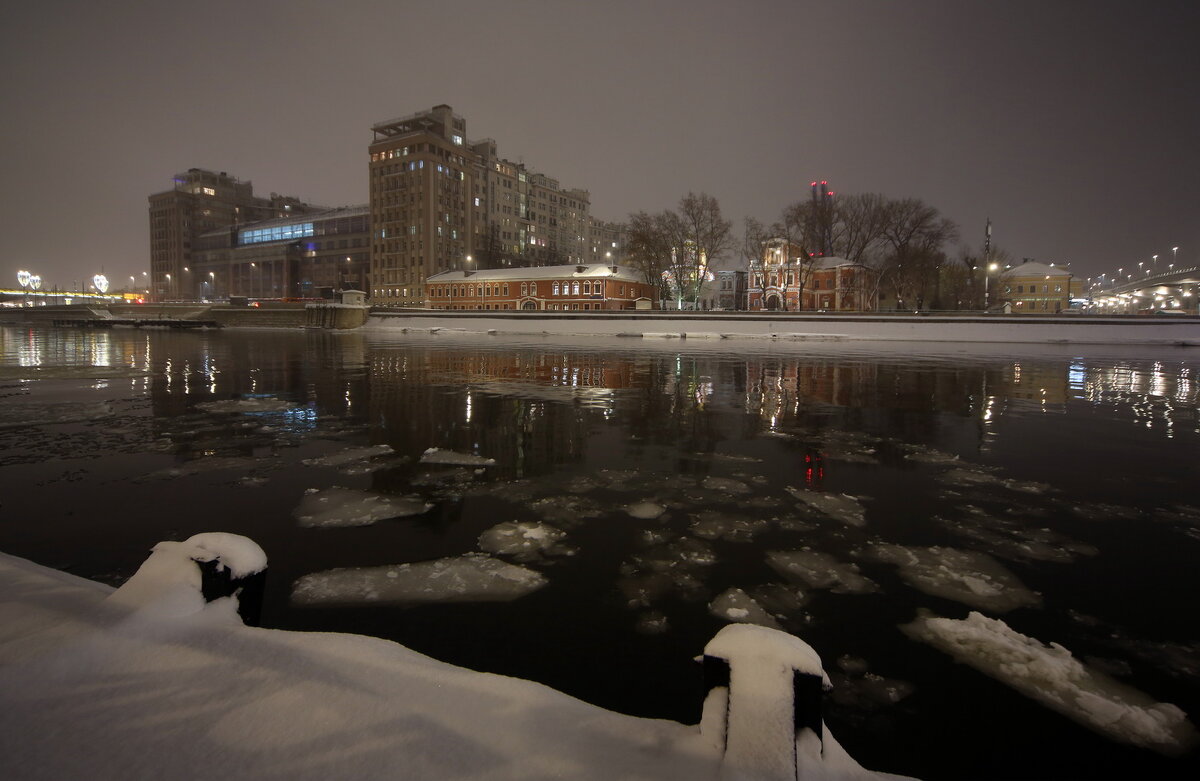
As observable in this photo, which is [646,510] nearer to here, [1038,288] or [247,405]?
[247,405]

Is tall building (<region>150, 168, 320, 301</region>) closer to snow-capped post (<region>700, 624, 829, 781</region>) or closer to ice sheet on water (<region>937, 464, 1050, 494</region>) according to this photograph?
ice sheet on water (<region>937, 464, 1050, 494</region>)

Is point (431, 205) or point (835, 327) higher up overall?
point (431, 205)

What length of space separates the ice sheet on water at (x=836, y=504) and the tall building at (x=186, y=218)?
630 feet

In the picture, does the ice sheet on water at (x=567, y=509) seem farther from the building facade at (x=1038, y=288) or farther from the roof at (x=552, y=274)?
the building facade at (x=1038, y=288)

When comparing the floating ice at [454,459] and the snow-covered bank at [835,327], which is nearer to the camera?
the floating ice at [454,459]

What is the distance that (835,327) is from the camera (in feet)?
159

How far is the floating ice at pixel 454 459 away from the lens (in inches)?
312

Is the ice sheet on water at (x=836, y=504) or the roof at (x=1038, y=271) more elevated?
the roof at (x=1038, y=271)

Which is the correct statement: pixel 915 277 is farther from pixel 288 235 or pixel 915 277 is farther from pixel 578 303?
pixel 288 235

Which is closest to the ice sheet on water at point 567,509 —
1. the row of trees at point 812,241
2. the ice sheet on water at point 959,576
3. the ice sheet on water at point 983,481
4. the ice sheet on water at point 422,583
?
the ice sheet on water at point 422,583

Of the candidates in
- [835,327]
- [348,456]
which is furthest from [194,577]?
[835,327]

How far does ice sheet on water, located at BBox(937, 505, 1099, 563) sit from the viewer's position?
198 inches

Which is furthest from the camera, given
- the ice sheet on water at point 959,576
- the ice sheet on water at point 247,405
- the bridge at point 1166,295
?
the bridge at point 1166,295

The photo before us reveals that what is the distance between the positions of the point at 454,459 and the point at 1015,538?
6652mm
